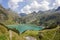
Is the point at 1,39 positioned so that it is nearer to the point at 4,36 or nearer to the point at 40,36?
the point at 4,36

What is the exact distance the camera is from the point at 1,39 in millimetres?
27734

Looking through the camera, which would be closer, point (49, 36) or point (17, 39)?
point (17, 39)

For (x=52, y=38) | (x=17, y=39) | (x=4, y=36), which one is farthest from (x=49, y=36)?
(x=4, y=36)

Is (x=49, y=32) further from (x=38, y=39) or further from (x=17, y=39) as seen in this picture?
(x=17, y=39)

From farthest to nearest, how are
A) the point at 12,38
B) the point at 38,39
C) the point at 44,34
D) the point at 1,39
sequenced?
the point at 44,34 → the point at 38,39 → the point at 12,38 → the point at 1,39

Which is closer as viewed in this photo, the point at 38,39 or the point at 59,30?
the point at 38,39

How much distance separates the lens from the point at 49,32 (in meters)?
58.2

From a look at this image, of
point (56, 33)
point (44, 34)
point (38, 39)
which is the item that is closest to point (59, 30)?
point (56, 33)

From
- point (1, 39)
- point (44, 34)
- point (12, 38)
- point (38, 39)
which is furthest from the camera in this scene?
point (44, 34)

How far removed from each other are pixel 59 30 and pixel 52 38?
181 inches

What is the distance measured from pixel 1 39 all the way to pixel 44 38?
28966 millimetres

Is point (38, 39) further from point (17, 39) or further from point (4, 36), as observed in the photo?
point (4, 36)

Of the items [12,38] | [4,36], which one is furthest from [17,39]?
[4,36]

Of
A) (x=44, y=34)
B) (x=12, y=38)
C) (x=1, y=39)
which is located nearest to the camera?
(x=1, y=39)
